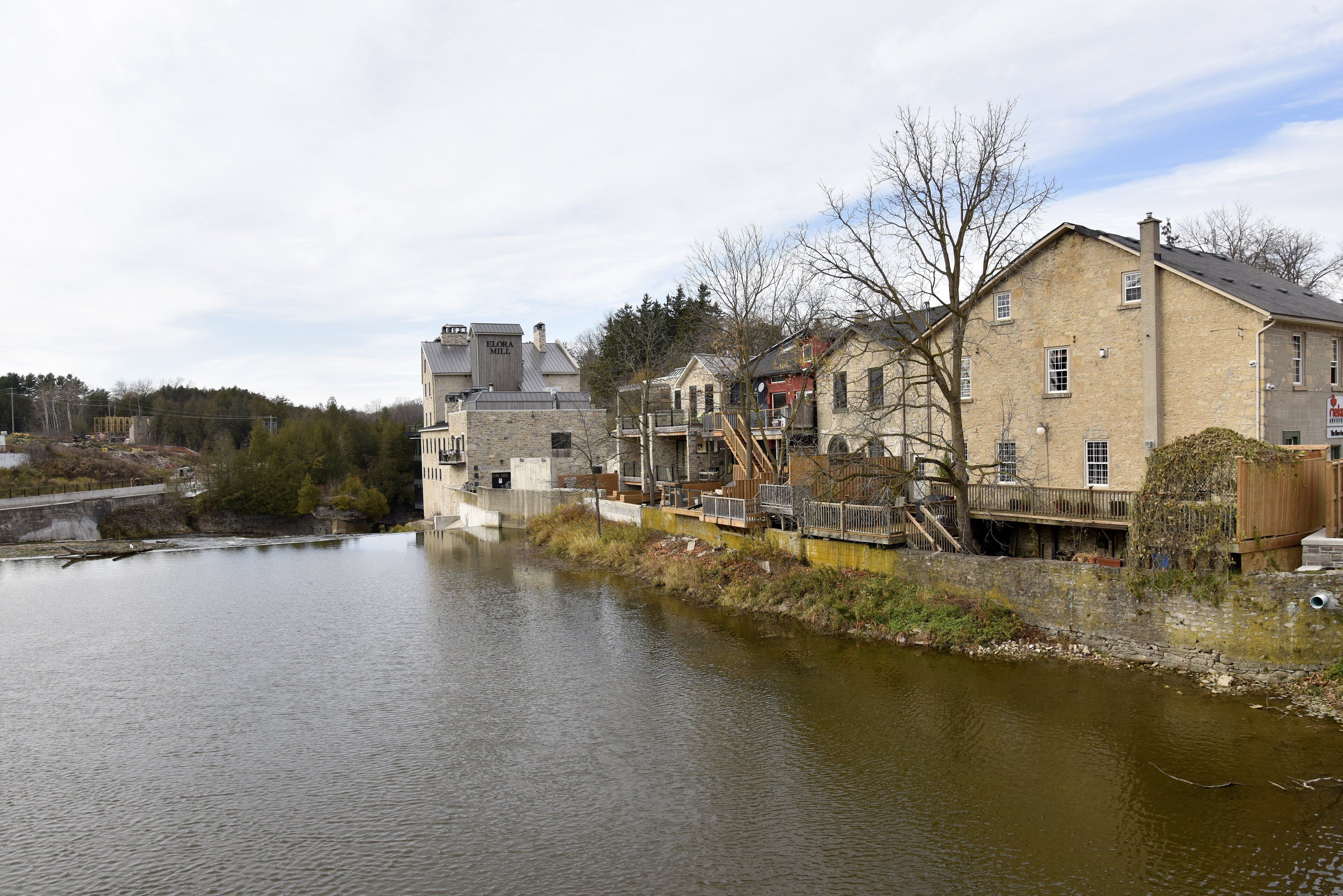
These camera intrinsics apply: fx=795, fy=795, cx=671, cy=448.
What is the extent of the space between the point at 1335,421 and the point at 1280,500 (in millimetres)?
6799

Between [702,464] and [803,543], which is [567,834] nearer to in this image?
[803,543]

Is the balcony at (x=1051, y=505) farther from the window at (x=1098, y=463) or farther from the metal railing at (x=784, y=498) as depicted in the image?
the metal railing at (x=784, y=498)

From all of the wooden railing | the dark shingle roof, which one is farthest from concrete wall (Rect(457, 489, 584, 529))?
the dark shingle roof

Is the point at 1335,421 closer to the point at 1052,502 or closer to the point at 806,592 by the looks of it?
the point at 1052,502

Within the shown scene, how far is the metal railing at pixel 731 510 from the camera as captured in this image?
84.4 ft

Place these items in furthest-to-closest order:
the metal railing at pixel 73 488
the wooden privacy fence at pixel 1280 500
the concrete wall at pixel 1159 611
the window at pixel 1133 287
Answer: the metal railing at pixel 73 488
the window at pixel 1133 287
the wooden privacy fence at pixel 1280 500
the concrete wall at pixel 1159 611

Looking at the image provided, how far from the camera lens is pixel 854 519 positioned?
21.2 metres

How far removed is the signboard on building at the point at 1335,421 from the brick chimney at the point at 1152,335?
4.13m

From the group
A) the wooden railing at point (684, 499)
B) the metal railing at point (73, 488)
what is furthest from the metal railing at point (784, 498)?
the metal railing at point (73, 488)

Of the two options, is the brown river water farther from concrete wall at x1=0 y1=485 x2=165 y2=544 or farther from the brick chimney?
concrete wall at x1=0 y1=485 x2=165 y2=544

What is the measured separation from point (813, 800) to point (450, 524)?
4452 centimetres

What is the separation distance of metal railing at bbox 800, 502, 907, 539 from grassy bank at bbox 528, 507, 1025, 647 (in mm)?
1124

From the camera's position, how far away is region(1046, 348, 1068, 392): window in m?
22.0

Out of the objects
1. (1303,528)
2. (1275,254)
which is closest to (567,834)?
(1303,528)
